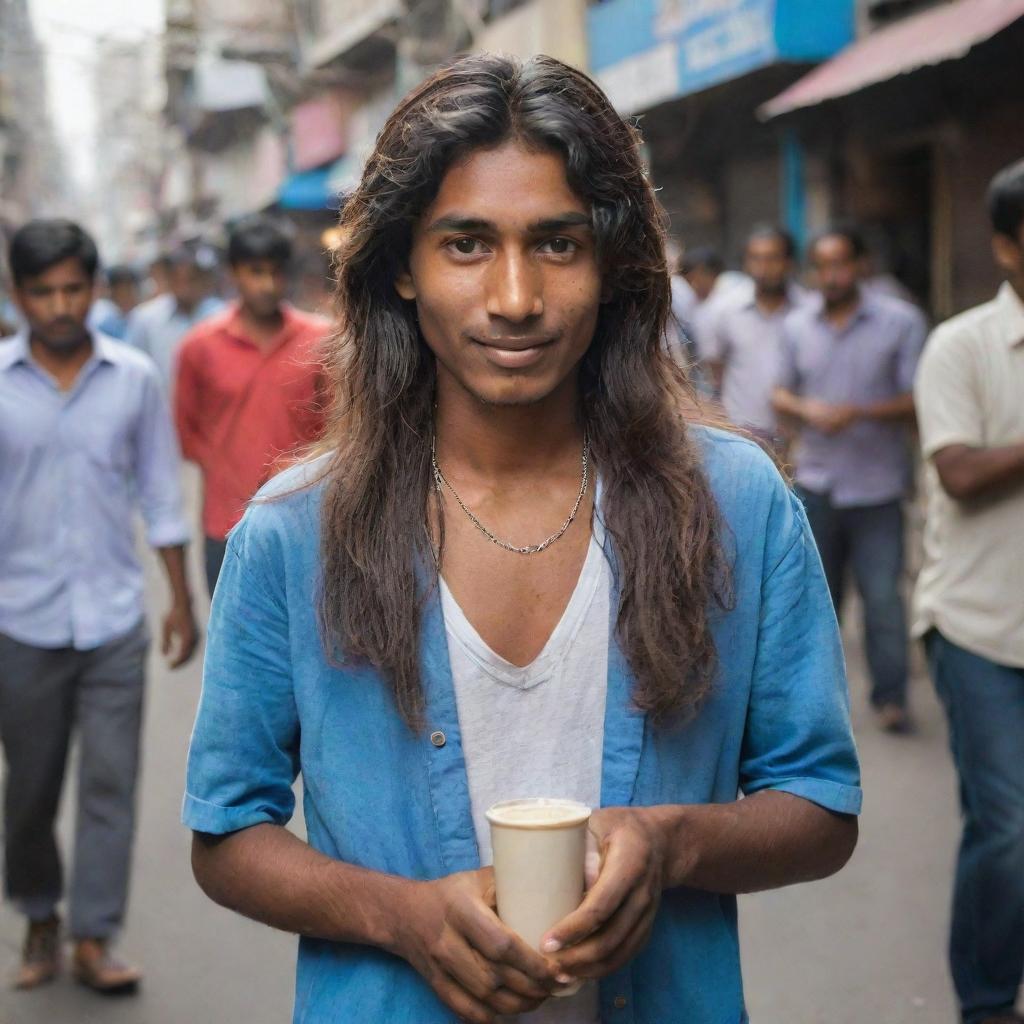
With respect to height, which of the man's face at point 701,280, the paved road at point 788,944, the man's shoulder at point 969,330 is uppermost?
the man's face at point 701,280

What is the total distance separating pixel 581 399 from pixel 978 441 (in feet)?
6.79

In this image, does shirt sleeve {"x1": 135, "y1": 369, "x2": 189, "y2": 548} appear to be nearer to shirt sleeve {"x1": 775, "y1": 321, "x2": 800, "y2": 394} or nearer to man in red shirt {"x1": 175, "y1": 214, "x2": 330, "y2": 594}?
man in red shirt {"x1": 175, "y1": 214, "x2": 330, "y2": 594}

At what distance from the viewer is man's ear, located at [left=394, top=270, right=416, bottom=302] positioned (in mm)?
2055

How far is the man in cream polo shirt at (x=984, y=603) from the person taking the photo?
3.72m

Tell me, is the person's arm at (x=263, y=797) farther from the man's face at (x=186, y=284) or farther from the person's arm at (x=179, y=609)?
the man's face at (x=186, y=284)

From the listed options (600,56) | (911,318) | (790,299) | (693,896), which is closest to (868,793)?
(911,318)

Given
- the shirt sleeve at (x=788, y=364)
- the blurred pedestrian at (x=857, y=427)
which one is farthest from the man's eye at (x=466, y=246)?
the shirt sleeve at (x=788, y=364)

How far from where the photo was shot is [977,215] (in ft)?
38.0

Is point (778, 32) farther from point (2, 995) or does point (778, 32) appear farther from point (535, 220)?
point (535, 220)

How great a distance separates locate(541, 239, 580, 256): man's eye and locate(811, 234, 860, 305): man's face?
220 inches

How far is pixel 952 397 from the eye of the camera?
13.0ft

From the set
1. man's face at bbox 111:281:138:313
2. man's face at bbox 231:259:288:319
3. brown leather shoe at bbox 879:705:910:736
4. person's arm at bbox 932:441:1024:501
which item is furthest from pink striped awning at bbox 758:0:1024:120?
man's face at bbox 111:281:138:313

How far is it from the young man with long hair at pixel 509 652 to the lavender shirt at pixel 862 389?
5.31 m

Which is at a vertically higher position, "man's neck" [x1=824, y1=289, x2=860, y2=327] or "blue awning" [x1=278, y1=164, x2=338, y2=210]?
"blue awning" [x1=278, y1=164, x2=338, y2=210]
